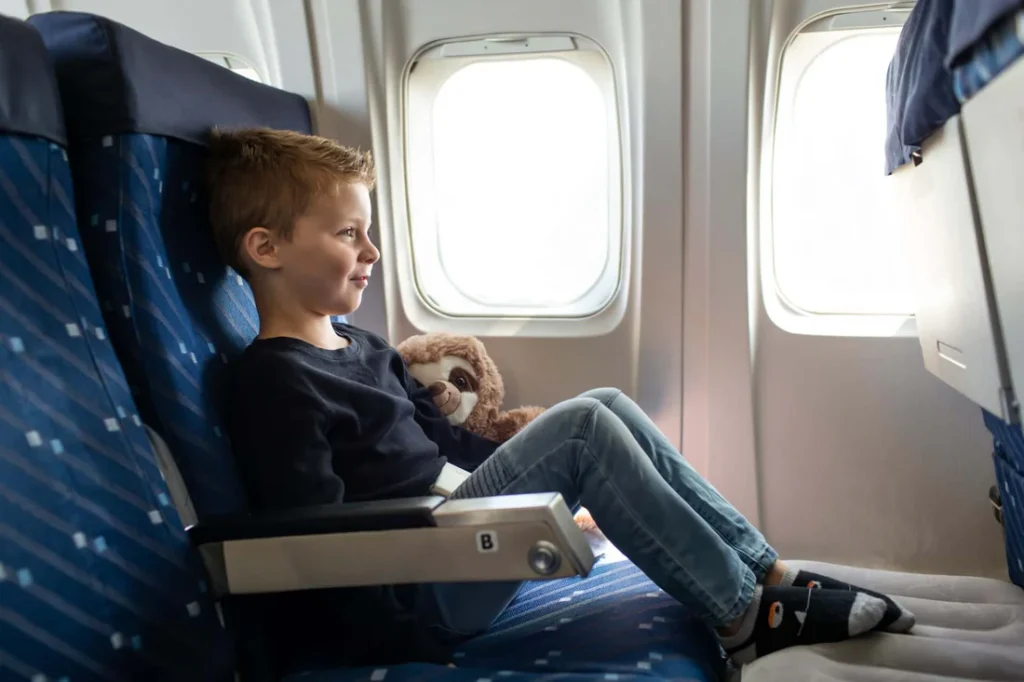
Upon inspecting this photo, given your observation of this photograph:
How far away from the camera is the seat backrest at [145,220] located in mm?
1271

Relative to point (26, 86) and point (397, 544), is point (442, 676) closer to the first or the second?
point (397, 544)

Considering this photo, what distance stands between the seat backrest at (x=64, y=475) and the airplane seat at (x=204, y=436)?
0.22 feet

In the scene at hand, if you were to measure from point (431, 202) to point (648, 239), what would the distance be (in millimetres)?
631

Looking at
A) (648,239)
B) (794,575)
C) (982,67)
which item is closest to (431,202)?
(648,239)

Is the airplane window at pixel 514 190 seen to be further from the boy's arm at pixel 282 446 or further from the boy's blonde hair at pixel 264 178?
the boy's arm at pixel 282 446

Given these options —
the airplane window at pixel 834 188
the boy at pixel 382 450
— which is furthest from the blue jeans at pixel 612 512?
the airplane window at pixel 834 188

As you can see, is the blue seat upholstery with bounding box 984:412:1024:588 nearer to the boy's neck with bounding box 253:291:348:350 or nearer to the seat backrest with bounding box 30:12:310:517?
the boy's neck with bounding box 253:291:348:350

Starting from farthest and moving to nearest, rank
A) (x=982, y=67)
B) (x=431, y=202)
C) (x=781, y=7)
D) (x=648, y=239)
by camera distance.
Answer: (x=431, y=202) < (x=648, y=239) < (x=781, y=7) < (x=982, y=67)

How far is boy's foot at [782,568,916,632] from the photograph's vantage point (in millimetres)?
1495

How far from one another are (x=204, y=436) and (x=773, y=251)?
1490 millimetres

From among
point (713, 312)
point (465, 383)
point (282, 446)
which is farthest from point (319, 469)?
point (713, 312)

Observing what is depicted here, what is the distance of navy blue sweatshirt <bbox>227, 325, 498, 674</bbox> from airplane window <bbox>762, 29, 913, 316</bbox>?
1.13 m

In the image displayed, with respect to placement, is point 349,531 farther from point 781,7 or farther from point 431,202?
point 781,7

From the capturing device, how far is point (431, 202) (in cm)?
239
